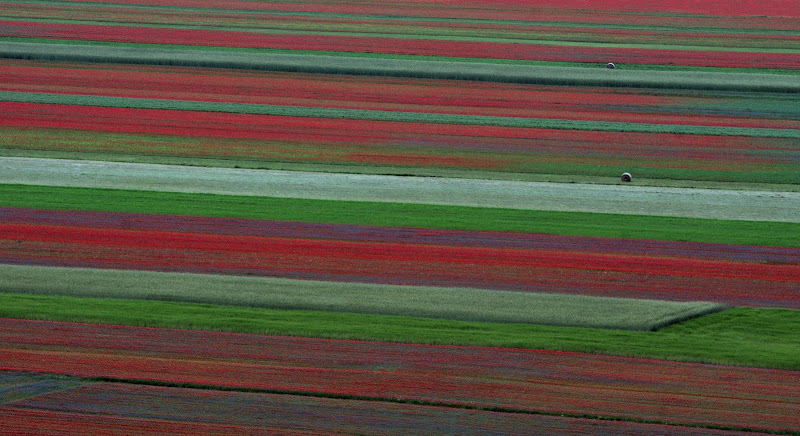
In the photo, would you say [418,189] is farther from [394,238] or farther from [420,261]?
[420,261]

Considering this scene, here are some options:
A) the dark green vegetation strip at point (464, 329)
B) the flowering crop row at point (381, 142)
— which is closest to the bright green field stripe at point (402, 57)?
the flowering crop row at point (381, 142)

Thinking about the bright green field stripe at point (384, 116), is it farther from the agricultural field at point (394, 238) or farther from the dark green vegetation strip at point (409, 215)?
the dark green vegetation strip at point (409, 215)

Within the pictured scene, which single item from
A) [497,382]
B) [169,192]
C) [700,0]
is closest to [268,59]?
[169,192]

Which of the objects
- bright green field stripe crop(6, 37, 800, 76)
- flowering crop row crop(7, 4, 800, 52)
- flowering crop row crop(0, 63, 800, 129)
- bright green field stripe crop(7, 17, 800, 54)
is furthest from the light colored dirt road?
flowering crop row crop(7, 4, 800, 52)

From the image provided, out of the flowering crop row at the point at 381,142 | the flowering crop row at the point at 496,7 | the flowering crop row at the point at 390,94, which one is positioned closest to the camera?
the flowering crop row at the point at 381,142

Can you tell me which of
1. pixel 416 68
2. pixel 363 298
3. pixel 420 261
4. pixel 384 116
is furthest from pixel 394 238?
pixel 416 68

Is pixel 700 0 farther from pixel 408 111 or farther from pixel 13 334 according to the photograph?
pixel 13 334

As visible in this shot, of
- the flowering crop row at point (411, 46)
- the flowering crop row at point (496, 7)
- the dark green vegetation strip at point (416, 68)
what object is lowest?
the dark green vegetation strip at point (416, 68)
